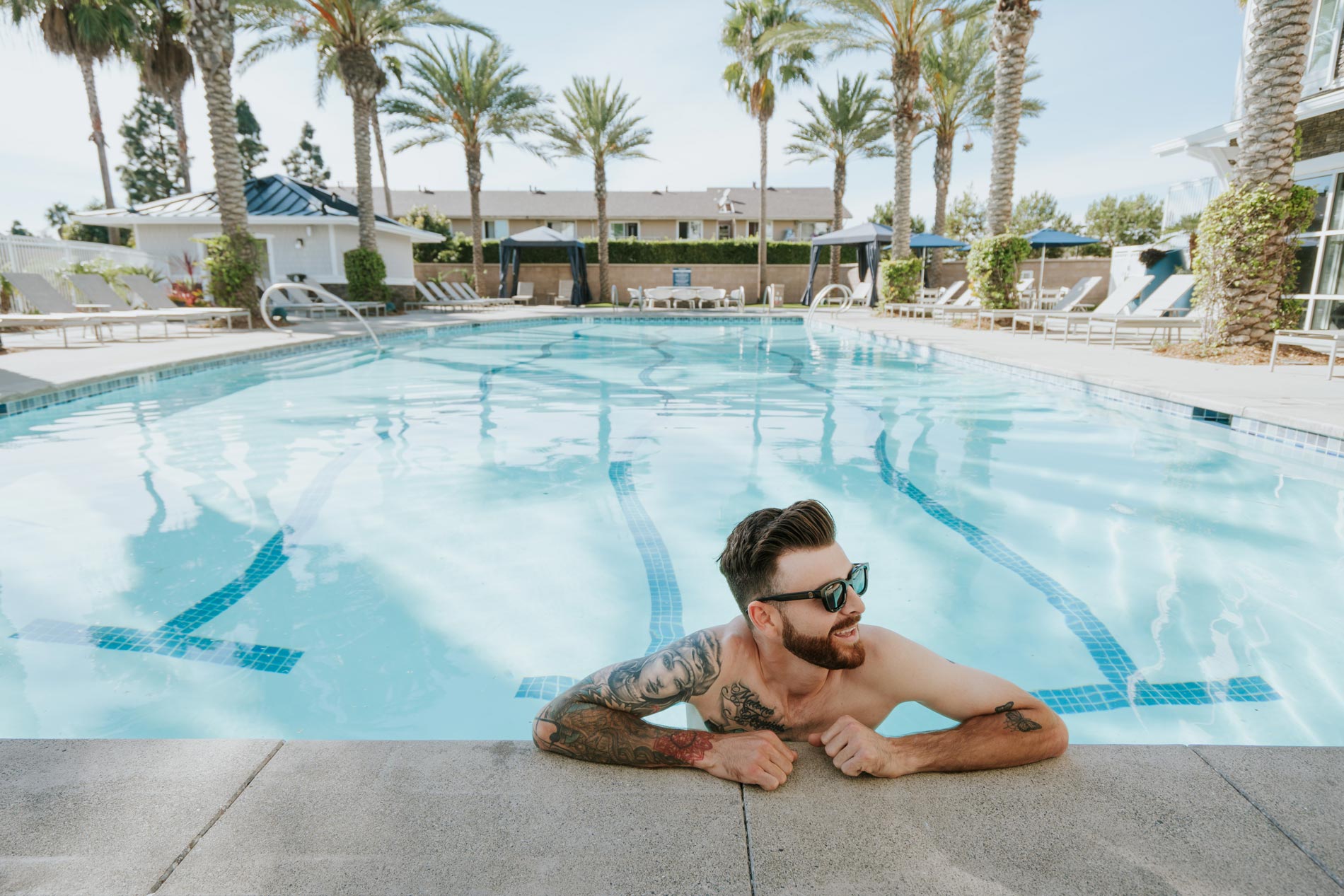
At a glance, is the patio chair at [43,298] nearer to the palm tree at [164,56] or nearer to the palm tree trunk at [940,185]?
the palm tree at [164,56]

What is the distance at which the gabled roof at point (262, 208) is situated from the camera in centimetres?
2072

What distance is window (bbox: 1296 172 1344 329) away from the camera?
10688 millimetres

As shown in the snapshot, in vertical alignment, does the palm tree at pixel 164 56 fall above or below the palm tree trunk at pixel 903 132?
above

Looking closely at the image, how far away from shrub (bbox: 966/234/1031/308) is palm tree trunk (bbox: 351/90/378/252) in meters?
13.6

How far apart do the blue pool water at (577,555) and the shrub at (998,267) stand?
7584mm

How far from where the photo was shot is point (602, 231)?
90.4 feet

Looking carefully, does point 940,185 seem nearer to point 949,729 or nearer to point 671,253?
point 671,253

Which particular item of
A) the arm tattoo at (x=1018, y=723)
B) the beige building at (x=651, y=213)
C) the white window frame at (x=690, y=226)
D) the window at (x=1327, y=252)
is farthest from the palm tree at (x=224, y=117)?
the white window frame at (x=690, y=226)

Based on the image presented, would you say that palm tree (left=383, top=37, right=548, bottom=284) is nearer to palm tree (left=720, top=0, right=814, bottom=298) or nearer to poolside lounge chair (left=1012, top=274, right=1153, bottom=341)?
palm tree (left=720, top=0, right=814, bottom=298)

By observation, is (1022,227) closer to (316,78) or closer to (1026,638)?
(316,78)

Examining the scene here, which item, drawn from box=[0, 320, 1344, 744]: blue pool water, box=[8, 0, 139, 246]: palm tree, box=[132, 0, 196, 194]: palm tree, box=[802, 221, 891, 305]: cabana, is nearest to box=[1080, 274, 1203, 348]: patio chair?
box=[0, 320, 1344, 744]: blue pool water

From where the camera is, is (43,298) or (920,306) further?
(920,306)

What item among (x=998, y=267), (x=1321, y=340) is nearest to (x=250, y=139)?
(x=998, y=267)

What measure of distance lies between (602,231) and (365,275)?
34.5 feet
